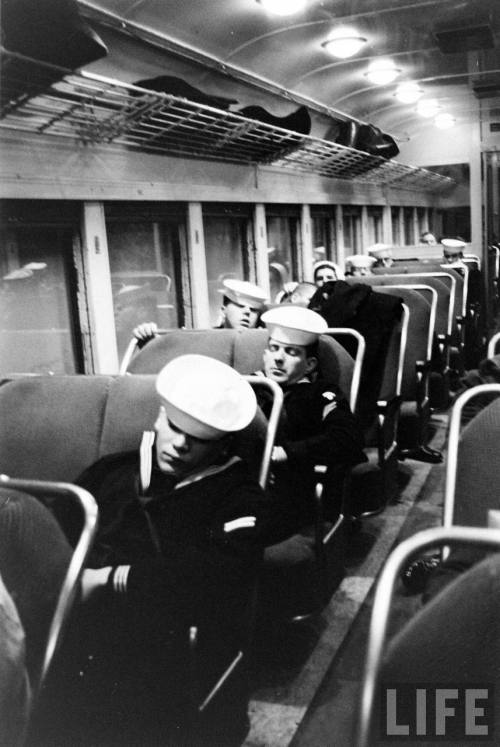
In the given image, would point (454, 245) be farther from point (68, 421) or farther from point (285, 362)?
point (68, 421)

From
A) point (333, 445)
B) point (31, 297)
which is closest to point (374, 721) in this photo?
point (333, 445)

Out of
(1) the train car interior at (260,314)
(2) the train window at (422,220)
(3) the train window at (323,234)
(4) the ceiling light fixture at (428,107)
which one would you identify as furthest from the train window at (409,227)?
(1) the train car interior at (260,314)

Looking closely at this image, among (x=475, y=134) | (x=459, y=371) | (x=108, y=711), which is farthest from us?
(x=475, y=134)

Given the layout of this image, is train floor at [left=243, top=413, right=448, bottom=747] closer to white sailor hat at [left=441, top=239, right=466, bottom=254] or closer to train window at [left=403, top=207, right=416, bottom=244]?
white sailor hat at [left=441, top=239, right=466, bottom=254]

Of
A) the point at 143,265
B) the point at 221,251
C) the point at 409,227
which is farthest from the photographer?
the point at 409,227

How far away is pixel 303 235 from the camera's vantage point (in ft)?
24.3

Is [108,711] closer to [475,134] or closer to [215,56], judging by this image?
[215,56]

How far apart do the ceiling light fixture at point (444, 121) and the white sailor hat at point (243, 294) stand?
6.30m

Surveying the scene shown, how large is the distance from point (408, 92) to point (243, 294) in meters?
5.09

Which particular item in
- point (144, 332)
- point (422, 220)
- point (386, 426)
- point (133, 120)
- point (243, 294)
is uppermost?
point (133, 120)

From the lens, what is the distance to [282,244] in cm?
708

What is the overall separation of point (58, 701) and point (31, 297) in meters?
2.34

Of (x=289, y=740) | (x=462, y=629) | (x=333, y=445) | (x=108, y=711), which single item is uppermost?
(x=462, y=629)

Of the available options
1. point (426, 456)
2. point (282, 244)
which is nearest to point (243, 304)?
point (426, 456)
